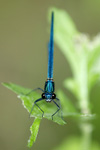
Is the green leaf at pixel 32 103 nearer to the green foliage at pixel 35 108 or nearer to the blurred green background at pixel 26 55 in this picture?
the green foliage at pixel 35 108

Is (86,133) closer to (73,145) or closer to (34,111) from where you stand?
(73,145)

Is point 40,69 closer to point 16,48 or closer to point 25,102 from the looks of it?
point 16,48

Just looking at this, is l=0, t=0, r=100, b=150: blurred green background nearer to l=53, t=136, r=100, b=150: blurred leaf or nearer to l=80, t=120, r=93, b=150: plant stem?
l=53, t=136, r=100, b=150: blurred leaf

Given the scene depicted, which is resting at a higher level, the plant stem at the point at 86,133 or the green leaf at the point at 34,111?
the green leaf at the point at 34,111

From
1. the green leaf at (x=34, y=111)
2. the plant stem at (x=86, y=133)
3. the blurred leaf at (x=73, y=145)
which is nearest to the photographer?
the green leaf at (x=34, y=111)

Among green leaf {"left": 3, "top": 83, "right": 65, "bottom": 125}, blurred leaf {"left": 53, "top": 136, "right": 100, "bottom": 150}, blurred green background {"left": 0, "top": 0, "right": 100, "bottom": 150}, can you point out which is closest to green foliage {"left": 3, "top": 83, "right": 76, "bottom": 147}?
green leaf {"left": 3, "top": 83, "right": 65, "bottom": 125}

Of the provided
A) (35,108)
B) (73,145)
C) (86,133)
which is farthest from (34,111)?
(73,145)

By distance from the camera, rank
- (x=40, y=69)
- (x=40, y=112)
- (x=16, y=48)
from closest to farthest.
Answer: (x=40, y=112)
(x=40, y=69)
(x=16, y=48)

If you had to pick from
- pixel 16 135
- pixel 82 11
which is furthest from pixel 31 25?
pixel 16 135

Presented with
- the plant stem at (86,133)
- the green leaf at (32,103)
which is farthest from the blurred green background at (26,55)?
the green leaf at (32,103)
